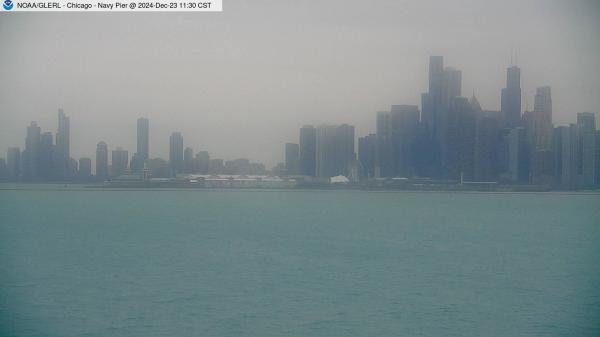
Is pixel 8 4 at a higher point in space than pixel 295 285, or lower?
higher

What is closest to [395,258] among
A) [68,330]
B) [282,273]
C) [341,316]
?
[282,273]

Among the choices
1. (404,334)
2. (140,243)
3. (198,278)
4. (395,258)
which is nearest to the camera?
(404,334)

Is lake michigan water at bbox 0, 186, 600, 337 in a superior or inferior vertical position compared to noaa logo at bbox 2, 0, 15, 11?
inferior

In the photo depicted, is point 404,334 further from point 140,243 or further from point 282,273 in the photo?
point 140,243

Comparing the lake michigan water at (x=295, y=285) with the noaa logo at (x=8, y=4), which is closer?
the noaa logo at (x=8, y=4)

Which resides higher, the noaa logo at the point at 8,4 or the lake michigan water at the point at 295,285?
the noaa logo at the point at 8,4

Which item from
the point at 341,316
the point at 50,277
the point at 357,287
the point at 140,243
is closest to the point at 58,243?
the point at 140,243

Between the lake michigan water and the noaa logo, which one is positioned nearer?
the noaa logo

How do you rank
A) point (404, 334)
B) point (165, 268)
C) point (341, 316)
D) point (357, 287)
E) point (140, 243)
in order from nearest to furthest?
point (404, 334) < point (341, 316) < point (357, 287) < point (165, 268) < point (140, 243)

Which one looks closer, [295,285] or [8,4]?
[8,4]

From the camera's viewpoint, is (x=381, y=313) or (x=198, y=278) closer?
(x=381, y=313)
